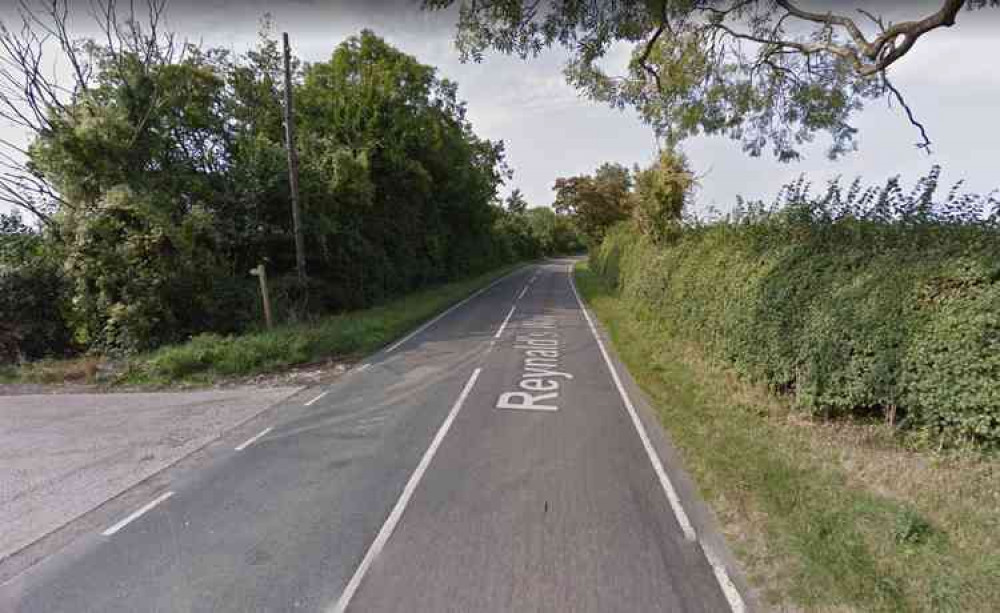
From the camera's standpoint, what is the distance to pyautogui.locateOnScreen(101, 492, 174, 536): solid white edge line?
3.39 m

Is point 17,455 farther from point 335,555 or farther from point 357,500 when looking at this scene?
point 335,555

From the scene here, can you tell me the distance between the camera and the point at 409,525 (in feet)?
10.8

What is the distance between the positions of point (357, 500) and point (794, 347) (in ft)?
18.2

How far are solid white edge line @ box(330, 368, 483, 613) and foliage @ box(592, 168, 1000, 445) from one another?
4.58 metres

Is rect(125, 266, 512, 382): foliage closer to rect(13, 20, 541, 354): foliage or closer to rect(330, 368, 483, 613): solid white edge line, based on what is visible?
rect(13, 20, 541, 354): foliage

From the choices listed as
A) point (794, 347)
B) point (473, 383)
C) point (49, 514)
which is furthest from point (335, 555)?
point (794, 347)

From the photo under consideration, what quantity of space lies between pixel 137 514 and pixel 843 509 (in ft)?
20.2

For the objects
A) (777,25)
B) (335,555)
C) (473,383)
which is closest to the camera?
(335,555)

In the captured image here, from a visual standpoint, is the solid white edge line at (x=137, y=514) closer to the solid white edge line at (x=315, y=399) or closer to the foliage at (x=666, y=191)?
the solid white edge line at (x=315, y=399)

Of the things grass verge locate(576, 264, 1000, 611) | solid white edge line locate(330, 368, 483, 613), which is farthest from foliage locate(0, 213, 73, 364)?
grass verge locate(576, 264, 1000, 611)

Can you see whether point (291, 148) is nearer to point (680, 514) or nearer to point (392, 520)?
point (392, 520)

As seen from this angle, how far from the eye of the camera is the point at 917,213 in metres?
4.52

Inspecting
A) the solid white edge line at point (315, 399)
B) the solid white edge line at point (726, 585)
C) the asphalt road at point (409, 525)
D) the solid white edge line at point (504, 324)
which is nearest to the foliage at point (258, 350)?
the solid white edge line at point (315, 399)

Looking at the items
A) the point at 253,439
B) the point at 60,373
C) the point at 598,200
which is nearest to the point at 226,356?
the point at 60,373
